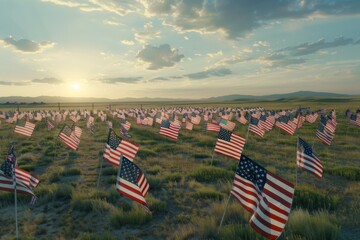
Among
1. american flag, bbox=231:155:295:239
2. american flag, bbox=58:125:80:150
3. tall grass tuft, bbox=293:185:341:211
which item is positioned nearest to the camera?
american flag, bbox=231:155:295:239

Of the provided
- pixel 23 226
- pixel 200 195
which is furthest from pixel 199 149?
pixel 23 226

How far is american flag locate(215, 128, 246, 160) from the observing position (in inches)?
496

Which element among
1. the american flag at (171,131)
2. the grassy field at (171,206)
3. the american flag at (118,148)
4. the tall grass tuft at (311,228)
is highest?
the american flag at (118,148)

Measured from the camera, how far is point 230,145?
12641 millimetres

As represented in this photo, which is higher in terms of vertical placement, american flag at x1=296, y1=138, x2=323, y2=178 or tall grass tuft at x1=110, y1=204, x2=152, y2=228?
american flag at x1=296, y1=138, x2=323, y2=178

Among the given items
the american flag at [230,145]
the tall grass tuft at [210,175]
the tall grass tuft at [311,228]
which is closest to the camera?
the tall grass tuft at [311,228]

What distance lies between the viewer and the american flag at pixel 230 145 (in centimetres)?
1259

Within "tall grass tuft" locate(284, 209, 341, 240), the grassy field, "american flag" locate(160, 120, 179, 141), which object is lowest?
the grassy field

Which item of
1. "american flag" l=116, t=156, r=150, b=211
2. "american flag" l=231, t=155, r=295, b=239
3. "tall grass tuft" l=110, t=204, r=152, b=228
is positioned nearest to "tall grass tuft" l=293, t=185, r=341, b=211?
"american flag" l=231, t=155, r=295, b=239

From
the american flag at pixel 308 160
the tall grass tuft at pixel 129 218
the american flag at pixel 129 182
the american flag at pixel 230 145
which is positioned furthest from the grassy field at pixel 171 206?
the american flag at pixel 129 182

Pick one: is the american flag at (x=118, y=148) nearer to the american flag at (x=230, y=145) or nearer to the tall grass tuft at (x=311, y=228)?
the american flag at (x=230, y=145)

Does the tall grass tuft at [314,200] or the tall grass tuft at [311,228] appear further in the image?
the tall grass tuft at [314,200]

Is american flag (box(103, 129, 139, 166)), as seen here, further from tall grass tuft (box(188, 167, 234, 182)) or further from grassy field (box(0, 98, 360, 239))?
tall grass tuft (box(188, 167, 234, 182))

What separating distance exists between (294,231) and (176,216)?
2.93 m
